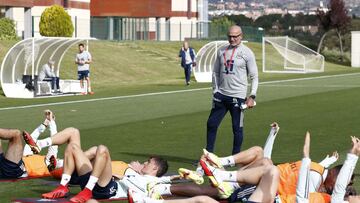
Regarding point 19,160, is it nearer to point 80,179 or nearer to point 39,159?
point 39,159

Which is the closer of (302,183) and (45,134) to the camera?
(302,183)

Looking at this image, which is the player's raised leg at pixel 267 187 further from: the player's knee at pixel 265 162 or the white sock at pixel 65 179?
the white sock at pixel 65 179

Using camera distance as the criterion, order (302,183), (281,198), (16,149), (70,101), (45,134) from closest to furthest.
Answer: (302,183)
(281,198)
(16,149)
(45,134)
(70,101)

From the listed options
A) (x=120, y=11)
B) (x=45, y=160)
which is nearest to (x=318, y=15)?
(x=120, y=11)

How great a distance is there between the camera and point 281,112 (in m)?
28.2

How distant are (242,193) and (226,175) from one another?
0.28 meters

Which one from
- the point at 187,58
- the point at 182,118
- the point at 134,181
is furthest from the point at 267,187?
the point at 187,58

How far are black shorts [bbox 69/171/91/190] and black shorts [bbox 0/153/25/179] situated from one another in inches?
49.3

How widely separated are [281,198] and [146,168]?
2.08 m

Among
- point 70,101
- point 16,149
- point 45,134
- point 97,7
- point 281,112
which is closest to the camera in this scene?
point 16,149

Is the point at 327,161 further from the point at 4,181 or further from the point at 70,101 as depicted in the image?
the point at 70,101

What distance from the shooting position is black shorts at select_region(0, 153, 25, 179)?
45.4 ft

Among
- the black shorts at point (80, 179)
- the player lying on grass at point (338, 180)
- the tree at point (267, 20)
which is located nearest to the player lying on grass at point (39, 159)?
the black shorts at point (80, 179)

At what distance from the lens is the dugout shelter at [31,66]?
114ft
